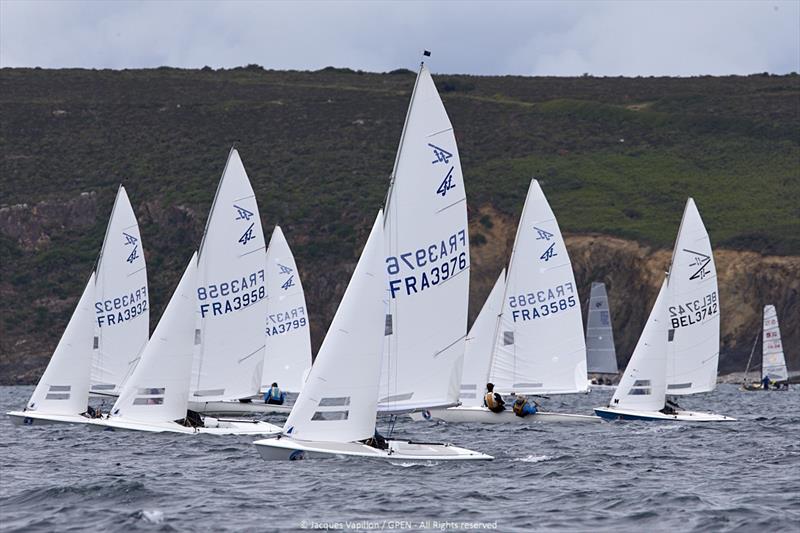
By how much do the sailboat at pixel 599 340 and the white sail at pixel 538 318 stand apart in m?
26.8

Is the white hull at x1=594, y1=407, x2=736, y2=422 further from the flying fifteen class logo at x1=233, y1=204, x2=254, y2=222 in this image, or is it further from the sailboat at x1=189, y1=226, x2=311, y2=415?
the sailboat at x1=189, y1=226, x2=311, y2=415

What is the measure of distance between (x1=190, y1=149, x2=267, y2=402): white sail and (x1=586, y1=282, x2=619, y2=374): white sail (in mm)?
32585

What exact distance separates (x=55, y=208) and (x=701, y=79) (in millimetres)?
65776

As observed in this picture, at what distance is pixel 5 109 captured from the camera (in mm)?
101875

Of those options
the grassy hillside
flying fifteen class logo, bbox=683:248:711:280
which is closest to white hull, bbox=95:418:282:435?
flying fifteen class logo, bbox=683:248:711:280

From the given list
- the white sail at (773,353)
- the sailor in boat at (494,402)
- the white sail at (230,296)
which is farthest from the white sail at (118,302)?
the white sail at (773,353)

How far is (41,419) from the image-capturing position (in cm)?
3088

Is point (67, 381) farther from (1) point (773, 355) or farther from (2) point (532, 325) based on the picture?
(1) point (773, 355)

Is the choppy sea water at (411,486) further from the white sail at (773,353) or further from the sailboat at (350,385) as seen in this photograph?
the white sail at (773,353)

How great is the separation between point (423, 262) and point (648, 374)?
43.7ft

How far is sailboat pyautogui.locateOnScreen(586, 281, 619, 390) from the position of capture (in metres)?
65.1

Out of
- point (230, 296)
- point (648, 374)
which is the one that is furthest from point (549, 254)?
point (230, 296)

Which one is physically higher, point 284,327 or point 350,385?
point 284,327

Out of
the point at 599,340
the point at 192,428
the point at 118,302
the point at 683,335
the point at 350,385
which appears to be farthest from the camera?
the point at 599,340
